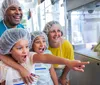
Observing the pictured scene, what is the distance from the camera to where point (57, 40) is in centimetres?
155

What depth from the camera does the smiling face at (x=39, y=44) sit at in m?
1.41

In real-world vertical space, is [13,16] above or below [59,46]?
above

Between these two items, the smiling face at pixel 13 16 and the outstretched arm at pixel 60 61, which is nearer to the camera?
the outstretched arm at pixel 60 61

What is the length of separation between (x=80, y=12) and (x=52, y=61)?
1.54 m

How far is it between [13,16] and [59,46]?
0.47 metres

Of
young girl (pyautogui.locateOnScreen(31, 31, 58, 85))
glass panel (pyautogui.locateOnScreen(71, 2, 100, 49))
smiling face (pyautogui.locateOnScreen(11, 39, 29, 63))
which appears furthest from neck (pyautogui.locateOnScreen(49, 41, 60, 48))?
glass panel (pyautogui.locateOnScreen(71, 2, 100, 49))

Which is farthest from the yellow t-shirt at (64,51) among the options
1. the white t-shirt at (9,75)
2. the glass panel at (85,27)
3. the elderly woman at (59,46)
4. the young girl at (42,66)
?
the glass panel at (85,27)

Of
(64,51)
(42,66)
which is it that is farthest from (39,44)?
(64,51)

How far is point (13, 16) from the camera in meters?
1.42

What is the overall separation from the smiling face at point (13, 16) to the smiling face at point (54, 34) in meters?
0.30

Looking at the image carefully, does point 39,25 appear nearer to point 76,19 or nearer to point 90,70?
point 76,19

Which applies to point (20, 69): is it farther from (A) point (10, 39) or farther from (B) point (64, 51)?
(B) point (64, 51)

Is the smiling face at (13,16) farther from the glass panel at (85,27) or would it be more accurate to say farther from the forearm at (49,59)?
the glass panel at (85,27)

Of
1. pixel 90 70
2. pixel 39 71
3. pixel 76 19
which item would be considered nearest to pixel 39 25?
pixel 76 19
